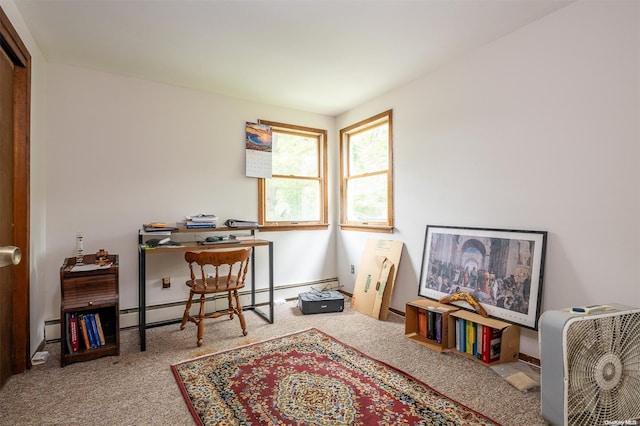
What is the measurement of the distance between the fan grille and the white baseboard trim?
119 inches

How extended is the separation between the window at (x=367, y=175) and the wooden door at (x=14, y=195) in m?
3.17

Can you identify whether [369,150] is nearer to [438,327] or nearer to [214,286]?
[438,327]

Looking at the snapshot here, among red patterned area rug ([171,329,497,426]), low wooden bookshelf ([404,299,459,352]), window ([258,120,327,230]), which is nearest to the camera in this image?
red patterned area rug ([171,329,497,426])

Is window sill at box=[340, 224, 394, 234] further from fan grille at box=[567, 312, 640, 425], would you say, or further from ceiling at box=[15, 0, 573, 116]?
fan grille at box=[567, 312, 640, 425]

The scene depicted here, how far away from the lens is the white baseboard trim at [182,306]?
2904mm

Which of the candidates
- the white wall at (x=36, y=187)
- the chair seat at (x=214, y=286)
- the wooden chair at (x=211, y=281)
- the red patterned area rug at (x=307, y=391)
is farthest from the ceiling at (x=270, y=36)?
the red patterned area rug at (x=307, y=391)

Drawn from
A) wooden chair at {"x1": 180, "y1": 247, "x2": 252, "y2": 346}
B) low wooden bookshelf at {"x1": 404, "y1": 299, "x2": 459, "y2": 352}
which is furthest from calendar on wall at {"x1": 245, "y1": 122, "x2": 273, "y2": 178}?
low wooden bookshelf at {"x1": 404, "y1": 299, "x2": 459, "y2": 352}

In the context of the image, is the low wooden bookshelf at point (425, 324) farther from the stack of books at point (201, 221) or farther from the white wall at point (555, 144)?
the stack of books at point (201, 221)

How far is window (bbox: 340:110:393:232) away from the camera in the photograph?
3757 mm

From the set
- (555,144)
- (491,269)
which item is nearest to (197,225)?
(491,269)

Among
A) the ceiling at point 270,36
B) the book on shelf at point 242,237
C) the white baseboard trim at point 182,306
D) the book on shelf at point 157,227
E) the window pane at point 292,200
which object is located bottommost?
the white baseboard trim at point 182,306

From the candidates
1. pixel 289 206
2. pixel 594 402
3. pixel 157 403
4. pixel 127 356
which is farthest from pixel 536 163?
pixel 127 356

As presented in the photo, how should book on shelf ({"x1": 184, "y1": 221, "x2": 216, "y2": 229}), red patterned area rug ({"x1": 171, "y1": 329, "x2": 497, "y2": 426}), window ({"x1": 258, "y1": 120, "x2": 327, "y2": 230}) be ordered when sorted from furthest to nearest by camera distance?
window ({"x1": 258, "y1": 120, "x2": 327, "y2": 230})
book on shelf ({"x1": 184, "y1": 221, "x2": 216, "y2": 229})
red patterned area rug ({"x1": 171, "y1": 329, "x2": 497, "y2": 426})

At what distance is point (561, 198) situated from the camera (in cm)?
225
